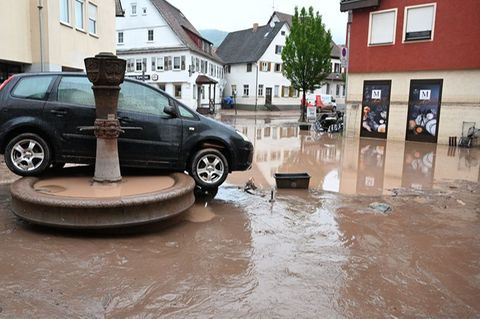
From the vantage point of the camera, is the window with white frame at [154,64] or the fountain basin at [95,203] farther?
the window with white frame at [154,64]

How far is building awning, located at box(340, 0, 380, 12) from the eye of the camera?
20141 millimetres

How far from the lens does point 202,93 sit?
1885 inches

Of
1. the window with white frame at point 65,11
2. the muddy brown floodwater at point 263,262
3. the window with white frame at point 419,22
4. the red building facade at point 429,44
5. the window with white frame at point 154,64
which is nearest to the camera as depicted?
the muddy brown floodwater at point 263,262

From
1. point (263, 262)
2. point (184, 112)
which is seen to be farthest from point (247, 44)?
point (263, 262)

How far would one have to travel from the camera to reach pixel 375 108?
2066 centimetres

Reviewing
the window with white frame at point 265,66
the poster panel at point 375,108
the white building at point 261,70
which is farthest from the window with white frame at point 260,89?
the poster panel at point 375,108

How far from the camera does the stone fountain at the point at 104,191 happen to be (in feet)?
17.5

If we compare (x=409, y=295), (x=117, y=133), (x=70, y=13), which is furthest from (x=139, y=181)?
(x=70, y=13)

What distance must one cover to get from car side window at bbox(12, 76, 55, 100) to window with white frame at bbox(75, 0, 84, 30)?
13.1m

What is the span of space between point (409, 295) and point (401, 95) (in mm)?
17079

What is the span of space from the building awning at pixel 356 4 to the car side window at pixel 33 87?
1704 cm

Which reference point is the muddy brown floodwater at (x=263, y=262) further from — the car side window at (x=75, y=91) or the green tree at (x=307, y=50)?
the green tree at (x=307, y=50)

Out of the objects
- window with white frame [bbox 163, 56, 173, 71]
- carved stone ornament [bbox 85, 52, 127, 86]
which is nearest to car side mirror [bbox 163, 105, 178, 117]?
carved stone ornament [bbox 85, 52, 127, 86]

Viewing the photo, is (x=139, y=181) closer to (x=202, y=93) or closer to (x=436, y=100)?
(x=436, y=100)
